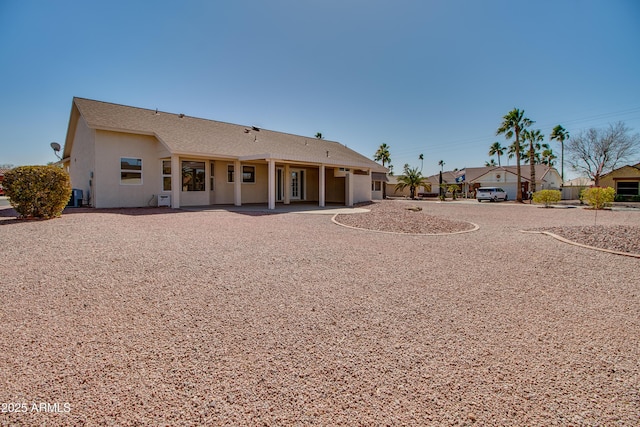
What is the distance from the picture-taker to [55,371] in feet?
8.12

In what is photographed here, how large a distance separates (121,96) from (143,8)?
9026 mm

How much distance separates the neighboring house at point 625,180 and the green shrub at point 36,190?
51.0m

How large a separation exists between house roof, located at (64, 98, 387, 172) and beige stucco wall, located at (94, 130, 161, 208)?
658 mm

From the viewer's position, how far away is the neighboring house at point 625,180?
3643cm

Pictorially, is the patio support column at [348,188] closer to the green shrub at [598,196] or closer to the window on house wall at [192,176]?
the window on house wall at [192,176]

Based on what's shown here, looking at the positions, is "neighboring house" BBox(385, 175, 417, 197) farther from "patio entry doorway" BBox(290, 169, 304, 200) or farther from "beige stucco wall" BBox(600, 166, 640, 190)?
"patio entry doorway" BBox(290, 169, 304, 200)

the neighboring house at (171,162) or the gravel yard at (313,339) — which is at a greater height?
the neighboring house at (171,162)

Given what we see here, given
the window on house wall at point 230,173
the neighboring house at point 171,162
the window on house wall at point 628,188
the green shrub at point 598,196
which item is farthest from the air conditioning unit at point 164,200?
the window on house wall at point 628,188

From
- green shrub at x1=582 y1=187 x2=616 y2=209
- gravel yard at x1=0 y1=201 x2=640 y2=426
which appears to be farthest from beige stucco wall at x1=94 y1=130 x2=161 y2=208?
green shrub at x1=582 y1=187 x2=616 y2=209

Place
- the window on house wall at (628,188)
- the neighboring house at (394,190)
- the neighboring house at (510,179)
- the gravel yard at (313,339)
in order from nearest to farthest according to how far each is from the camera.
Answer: the gravel yard at (313,339), the window on house wall at (628,188), the neighboring house at (510,179), the neighboring house at (394,190)

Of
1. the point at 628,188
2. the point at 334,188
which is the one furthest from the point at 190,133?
the point at 628,188

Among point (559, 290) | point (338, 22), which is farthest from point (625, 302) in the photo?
point (338, 22)

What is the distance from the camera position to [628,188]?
123ft

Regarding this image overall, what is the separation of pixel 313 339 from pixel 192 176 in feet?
53.9
